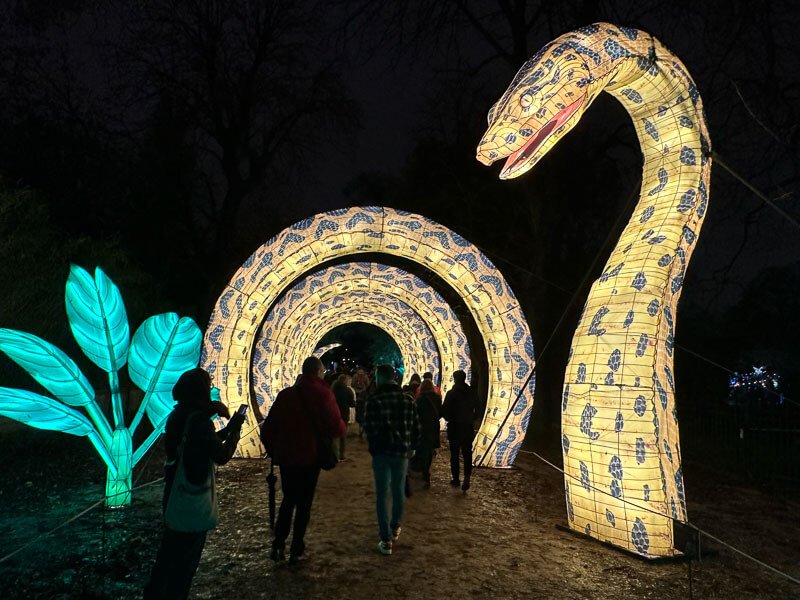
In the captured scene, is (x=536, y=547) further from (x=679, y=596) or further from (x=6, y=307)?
A: (x=6, y=307)

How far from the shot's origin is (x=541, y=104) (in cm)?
515

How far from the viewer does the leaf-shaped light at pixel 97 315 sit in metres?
6.30

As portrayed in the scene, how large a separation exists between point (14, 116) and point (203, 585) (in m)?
14.3

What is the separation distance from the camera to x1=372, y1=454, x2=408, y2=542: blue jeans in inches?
208

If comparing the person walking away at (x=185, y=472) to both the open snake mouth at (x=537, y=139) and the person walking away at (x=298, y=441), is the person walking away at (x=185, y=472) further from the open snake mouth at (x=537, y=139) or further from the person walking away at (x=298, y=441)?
the open snake mouth at (x=537, y=139)

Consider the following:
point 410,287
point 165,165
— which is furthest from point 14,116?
point 410,287

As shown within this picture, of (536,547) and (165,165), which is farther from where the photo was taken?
(165,165)

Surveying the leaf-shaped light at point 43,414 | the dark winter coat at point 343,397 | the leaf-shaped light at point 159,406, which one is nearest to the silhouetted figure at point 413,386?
the dark winter coat at point 343,397

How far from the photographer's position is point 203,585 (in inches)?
179

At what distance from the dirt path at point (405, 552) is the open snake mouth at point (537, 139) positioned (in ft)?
11.2

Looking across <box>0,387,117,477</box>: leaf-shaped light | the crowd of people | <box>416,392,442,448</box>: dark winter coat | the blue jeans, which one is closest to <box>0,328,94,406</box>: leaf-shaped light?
<box>0,387,117,477</box>: leaf-shaped light

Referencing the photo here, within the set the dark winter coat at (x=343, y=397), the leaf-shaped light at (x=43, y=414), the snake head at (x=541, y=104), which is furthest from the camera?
the dark winter coat at (x=343, y=397)

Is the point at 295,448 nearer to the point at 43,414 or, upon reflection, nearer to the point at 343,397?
the point at 43,414

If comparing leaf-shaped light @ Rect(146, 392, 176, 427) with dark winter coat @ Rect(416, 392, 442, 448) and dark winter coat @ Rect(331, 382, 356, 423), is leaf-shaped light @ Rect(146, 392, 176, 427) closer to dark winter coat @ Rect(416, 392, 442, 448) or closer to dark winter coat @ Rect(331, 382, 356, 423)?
dark winter coat @ Rect(416, 392, 442, 448)
